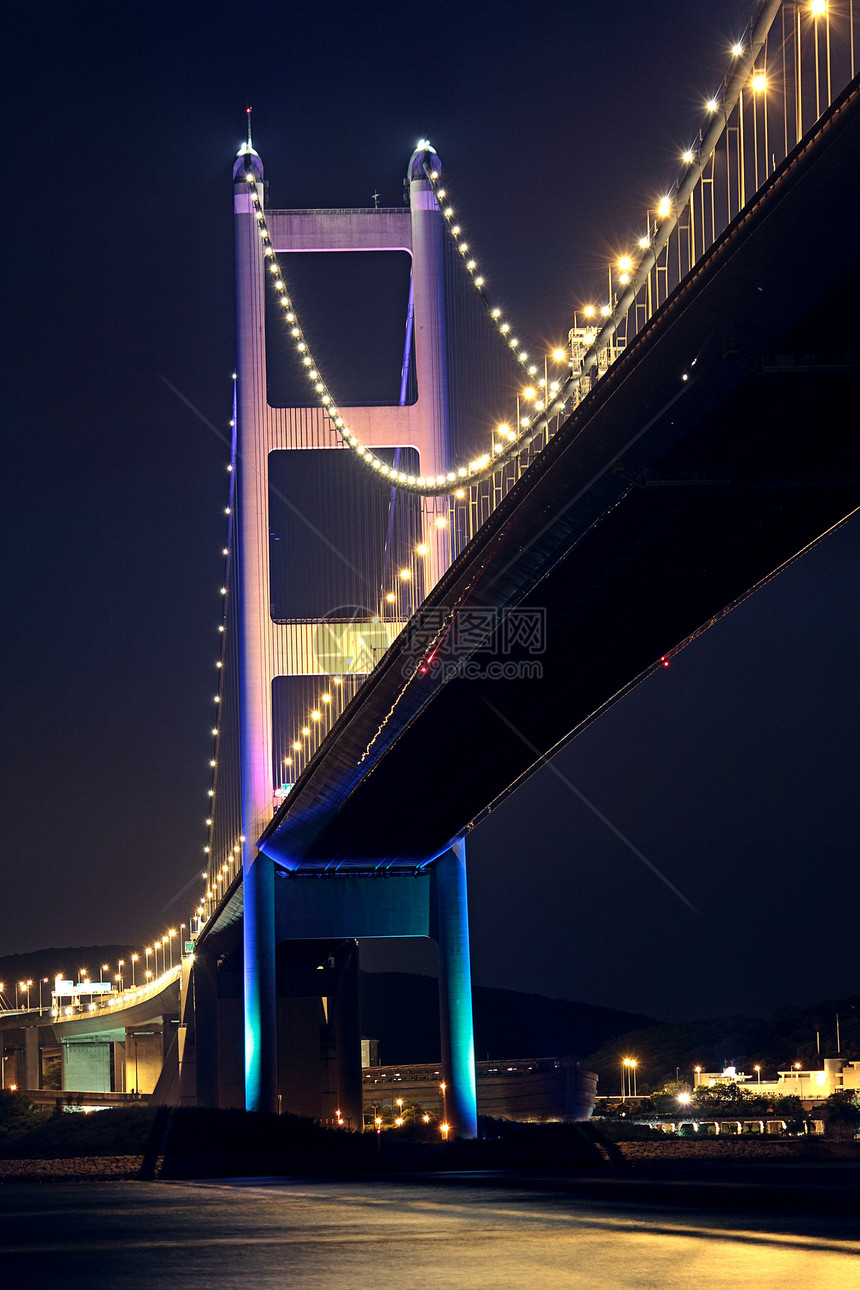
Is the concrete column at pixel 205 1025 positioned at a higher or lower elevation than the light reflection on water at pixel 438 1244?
higher

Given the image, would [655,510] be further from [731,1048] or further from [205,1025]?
[731,1048]

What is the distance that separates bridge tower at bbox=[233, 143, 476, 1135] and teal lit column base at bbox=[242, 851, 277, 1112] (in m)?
0.02

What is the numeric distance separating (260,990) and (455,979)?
3577mm

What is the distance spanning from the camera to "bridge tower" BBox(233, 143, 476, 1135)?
31.1m

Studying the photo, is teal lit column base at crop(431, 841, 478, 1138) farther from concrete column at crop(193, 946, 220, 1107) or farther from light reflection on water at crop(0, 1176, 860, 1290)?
concrete column at crop(193, 946, 220, 1107)

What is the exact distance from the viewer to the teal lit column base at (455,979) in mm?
31438

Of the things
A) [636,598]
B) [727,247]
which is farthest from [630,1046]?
[727,247]

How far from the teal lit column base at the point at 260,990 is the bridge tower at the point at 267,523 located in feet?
0.06

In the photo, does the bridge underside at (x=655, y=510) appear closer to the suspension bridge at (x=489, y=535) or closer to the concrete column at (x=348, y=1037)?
the suspension bridge at (x=489, y=535)

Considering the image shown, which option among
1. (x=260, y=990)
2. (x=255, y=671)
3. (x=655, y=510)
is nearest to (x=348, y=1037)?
(x=260, y=990)

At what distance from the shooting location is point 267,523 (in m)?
31.9

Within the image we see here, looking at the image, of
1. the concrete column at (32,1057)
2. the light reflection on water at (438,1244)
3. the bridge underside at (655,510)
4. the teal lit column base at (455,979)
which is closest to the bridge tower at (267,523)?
the teal lit column base at (455,979)

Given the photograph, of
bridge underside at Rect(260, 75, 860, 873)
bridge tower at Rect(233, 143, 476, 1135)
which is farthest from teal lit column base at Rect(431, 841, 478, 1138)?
bridge underside at Rect(260, 75, 860, 873)

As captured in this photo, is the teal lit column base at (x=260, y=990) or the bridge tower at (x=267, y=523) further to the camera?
the teal lit column base at (x=260, y=990)
